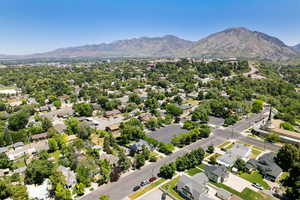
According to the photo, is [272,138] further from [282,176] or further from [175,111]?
[175,111]

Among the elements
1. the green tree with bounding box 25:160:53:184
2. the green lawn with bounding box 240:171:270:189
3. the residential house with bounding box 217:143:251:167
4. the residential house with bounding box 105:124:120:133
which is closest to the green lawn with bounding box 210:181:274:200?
the green lawn with bounding box 240:171:270:189

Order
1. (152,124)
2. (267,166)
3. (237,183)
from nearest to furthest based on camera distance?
1. (237,183)
2. (267,166)
3. (152,124)

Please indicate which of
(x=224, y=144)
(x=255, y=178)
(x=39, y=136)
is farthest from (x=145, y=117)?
(x=255, y=178)

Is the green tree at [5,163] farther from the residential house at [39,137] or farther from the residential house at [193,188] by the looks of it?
the residential house at [193,188]

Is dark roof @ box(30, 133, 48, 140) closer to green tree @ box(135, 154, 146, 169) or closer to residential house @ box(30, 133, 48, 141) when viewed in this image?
residential house @ box(30, 133, 48, 141)

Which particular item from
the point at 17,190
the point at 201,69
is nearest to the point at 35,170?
the point at 17,190

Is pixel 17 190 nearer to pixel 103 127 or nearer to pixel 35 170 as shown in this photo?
pixel 35 170
